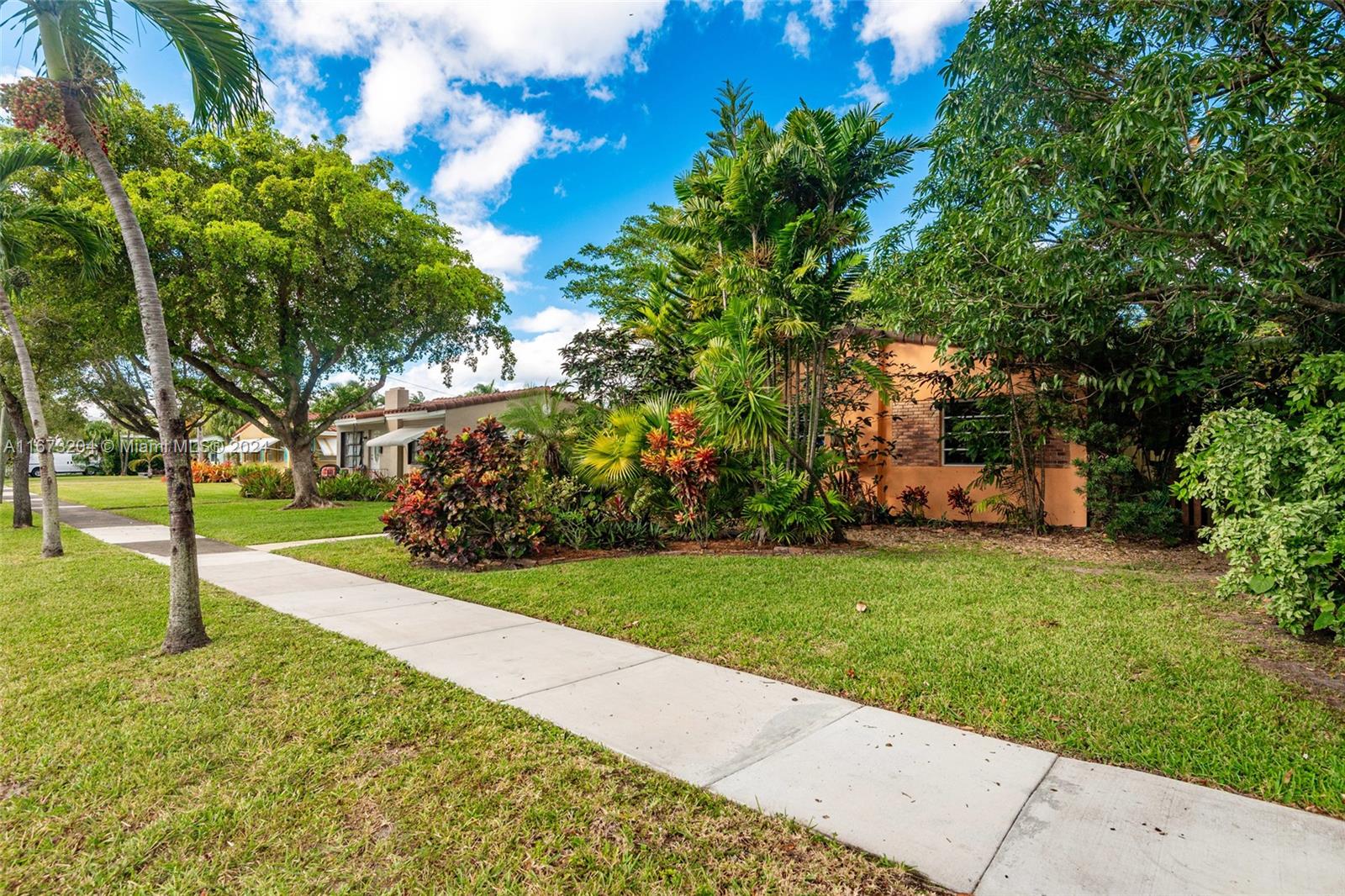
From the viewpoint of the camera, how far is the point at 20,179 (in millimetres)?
13219

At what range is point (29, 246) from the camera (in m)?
10.2

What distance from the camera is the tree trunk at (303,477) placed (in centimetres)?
1900

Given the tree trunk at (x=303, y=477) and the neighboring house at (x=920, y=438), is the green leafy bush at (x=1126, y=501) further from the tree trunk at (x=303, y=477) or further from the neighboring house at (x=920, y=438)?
the tree trunk at (x=303, y=477)

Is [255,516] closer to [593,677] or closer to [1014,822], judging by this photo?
[593,677]

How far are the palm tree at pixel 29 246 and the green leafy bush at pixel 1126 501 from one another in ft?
51.1

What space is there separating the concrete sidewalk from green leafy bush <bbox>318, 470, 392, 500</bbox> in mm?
19028

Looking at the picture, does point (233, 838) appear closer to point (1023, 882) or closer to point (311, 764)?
point (311, 764)

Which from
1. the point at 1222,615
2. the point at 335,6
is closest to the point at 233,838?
the point at 1222,615

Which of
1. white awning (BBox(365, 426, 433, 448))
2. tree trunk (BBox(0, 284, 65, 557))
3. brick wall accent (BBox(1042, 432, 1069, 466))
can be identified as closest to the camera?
tree trunk (BBox(0, 284, 65, 557))

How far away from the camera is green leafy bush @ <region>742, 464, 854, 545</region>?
9.72m

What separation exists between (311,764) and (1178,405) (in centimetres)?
1329

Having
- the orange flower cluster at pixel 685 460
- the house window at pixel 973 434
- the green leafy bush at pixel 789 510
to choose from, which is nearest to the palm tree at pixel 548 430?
the orange flower cluster at pixel 685 460

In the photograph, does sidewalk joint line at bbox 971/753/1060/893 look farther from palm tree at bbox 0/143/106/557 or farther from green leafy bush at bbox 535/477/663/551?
palm tree at bbox 0/143/106/557

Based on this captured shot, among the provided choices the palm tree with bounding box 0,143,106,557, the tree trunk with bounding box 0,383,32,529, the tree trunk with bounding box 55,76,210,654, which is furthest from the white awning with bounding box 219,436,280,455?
the tree trunk with bounding box 55,76,210,654
